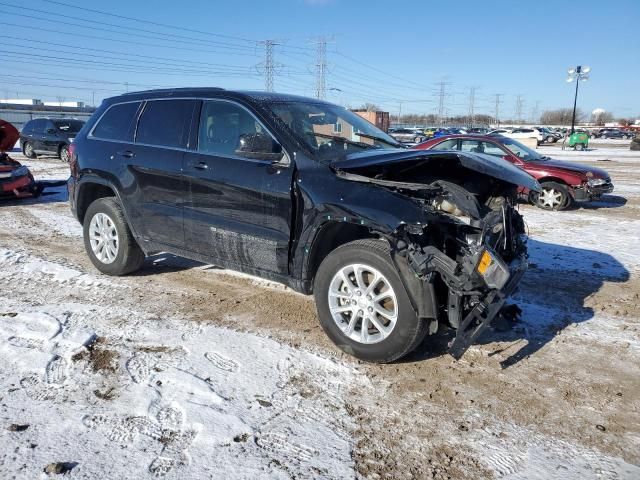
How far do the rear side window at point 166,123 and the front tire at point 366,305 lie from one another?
204 cm

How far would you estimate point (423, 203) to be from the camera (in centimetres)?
370

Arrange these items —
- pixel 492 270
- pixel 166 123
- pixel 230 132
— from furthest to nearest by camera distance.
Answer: pixel 166 123 → pixel 230 132 → pixel 492 270

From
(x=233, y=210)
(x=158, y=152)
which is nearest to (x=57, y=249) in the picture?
(x=158, y=152)

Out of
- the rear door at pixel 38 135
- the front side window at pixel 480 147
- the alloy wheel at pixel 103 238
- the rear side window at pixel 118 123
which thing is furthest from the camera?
the rear door at pixel 38 135

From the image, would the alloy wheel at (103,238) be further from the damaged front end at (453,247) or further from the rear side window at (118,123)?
the damaged front end at (453,247)

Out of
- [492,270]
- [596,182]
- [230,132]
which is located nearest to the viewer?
[492,270]

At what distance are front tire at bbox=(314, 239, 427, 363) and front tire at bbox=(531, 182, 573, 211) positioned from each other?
27.5ft

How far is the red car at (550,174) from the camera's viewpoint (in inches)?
428

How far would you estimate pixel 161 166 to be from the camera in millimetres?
4930

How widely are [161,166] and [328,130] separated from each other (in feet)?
5.33

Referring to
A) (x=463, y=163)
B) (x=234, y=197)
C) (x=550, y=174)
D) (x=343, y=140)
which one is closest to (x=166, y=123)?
(x=234, y=197)

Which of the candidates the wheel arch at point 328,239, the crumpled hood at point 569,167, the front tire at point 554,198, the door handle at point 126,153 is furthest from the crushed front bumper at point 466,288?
the crumpled hood at point 569,167

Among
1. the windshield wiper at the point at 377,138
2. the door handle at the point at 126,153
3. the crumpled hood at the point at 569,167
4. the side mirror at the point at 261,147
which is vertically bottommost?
the crumpled hood at the point at 569,167

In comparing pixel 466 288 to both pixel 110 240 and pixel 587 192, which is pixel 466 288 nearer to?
pixel 110 240
